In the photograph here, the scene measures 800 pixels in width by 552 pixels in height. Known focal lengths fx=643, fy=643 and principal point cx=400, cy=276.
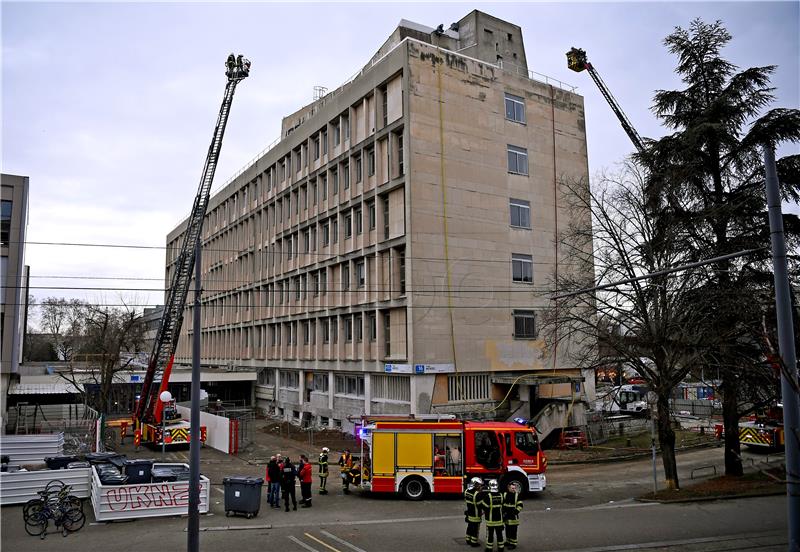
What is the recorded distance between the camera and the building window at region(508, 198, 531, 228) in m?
38.9

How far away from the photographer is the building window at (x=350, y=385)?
1610 inches

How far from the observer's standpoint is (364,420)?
2191cm

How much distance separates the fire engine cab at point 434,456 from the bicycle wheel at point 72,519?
8.57 m

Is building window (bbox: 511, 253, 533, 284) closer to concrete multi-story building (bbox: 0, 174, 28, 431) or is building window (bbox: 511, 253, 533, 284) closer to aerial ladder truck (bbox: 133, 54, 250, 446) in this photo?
aerial ladder truck (bbox: 133, 54, 250, 446)

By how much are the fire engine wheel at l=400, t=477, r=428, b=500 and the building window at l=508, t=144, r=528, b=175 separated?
2314 cm

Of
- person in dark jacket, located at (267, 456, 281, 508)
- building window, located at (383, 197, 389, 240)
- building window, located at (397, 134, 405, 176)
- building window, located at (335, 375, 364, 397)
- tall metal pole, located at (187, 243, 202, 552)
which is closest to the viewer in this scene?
tall metal pole, located at (187, 243, 202, 552)

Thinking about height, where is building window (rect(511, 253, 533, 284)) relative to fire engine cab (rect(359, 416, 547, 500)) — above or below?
above

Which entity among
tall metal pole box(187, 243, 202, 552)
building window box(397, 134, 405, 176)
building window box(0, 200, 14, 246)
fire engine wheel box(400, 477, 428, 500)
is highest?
building window box(397, 134, 405, 176)

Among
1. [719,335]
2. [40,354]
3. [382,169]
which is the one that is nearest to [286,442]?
[382,169]

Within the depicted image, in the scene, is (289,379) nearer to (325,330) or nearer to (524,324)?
(325,330)

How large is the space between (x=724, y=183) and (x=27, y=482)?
85.1 feet

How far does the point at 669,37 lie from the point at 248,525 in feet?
74.4

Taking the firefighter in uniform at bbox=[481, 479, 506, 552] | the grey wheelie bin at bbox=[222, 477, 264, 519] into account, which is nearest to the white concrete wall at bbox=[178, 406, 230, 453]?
the grey wheelie bin at bbox=[222, 477, 264, 519]

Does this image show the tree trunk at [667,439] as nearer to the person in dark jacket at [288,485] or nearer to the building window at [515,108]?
the person in dark jacket at [288,485]
